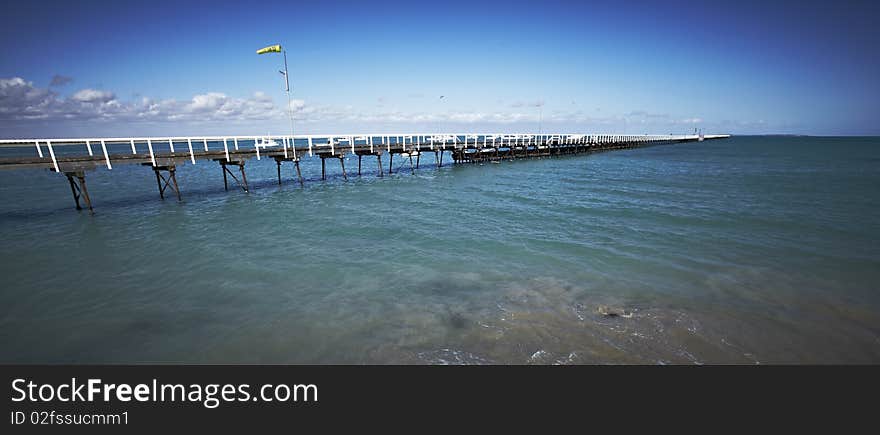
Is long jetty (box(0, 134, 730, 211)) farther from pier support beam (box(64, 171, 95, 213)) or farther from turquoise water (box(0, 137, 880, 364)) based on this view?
turquoise water (box(0, 137, 880, 364))

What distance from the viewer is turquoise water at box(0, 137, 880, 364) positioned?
6.45 m

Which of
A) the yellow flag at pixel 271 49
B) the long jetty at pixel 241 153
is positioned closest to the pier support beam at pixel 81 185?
the long jetty at pixel 241 153

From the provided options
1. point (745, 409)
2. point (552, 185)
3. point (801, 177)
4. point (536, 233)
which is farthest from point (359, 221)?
point (801, 177)

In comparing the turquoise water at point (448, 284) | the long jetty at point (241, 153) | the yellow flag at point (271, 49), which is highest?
the yellow flag at point (271, 49)

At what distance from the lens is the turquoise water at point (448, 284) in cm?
645

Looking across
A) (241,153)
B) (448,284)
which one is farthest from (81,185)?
(448,284)

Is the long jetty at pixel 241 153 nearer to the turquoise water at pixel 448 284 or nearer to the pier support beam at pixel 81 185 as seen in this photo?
the pier support beam at pixel 81 185

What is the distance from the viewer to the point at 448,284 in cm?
924

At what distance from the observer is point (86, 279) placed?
9906 mm

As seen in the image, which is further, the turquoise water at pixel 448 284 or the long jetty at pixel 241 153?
the long jetty at pixel 241 153

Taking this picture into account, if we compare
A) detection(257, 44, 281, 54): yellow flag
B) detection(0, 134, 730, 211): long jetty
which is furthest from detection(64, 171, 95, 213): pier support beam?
detection(257, 44, 281, 54): yellow flag

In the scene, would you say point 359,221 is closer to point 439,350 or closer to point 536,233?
point 536,233

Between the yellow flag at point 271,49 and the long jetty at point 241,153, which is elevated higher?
the yellow flag at point 271,49

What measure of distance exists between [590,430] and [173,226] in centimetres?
1829
